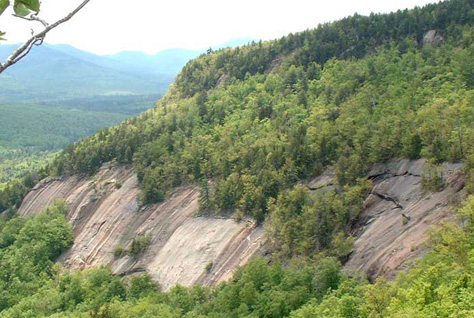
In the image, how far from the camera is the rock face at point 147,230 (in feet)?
187

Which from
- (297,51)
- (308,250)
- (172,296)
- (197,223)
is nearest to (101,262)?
(197,223)

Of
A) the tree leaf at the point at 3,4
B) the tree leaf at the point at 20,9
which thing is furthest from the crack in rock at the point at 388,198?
the tree leaf at the point at 3,4

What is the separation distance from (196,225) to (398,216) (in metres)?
25.9

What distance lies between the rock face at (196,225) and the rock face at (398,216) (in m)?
0.09

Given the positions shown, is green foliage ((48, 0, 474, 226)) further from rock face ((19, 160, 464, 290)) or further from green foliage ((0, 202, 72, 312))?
green foliage ((0, 202, 72, 312))

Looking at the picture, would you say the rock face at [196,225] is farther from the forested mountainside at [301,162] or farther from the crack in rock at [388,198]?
the forested mountainside at [301,162]

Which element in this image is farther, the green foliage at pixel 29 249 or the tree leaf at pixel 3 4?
the green foliage at pixel 29 249

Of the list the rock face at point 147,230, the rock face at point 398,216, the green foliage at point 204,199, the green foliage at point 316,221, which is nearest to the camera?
the rock face at point 398,216

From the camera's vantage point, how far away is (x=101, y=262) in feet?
218

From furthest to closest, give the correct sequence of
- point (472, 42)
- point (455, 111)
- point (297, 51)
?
point (297, 51) → point (472, 42) → point (455, 111)

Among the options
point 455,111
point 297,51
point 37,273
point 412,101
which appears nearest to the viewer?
point 455,111

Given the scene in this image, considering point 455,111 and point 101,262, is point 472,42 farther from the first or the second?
point 101,262

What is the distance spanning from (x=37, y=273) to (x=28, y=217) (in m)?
13.8

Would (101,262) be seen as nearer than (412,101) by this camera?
No
